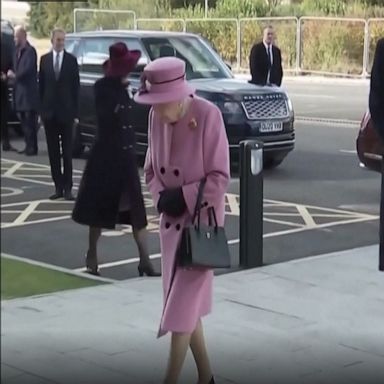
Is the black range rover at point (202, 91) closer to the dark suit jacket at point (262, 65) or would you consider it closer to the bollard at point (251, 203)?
the dark suit jacket at point (262, 65)

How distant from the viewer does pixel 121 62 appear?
6484 mm

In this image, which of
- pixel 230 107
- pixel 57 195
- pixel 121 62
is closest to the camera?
pixel 121 62

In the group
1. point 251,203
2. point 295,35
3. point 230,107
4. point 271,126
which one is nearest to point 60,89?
point 251,203

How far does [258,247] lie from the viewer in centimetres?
796

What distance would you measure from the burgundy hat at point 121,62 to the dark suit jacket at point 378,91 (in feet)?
5.38

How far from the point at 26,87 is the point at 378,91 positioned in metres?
2.34

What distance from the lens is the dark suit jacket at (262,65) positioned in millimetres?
8836

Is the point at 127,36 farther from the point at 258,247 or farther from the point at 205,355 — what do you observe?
the point at 205,355

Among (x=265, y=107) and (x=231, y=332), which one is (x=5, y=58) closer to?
(x=231, y=332)

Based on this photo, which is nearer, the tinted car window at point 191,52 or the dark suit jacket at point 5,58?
the dark suit jacket at point 5,58

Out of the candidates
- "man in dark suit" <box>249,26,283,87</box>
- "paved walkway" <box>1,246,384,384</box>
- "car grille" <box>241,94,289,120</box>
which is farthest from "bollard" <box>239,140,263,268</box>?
"car grille" <box>241,94,289,120</box>

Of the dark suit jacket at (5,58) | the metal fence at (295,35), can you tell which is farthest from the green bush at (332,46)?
the dark suit jacket at (5,58)

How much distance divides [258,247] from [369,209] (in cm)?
309

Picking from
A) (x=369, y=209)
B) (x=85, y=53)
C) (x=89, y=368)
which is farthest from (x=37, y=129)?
(x=369, y=209)
